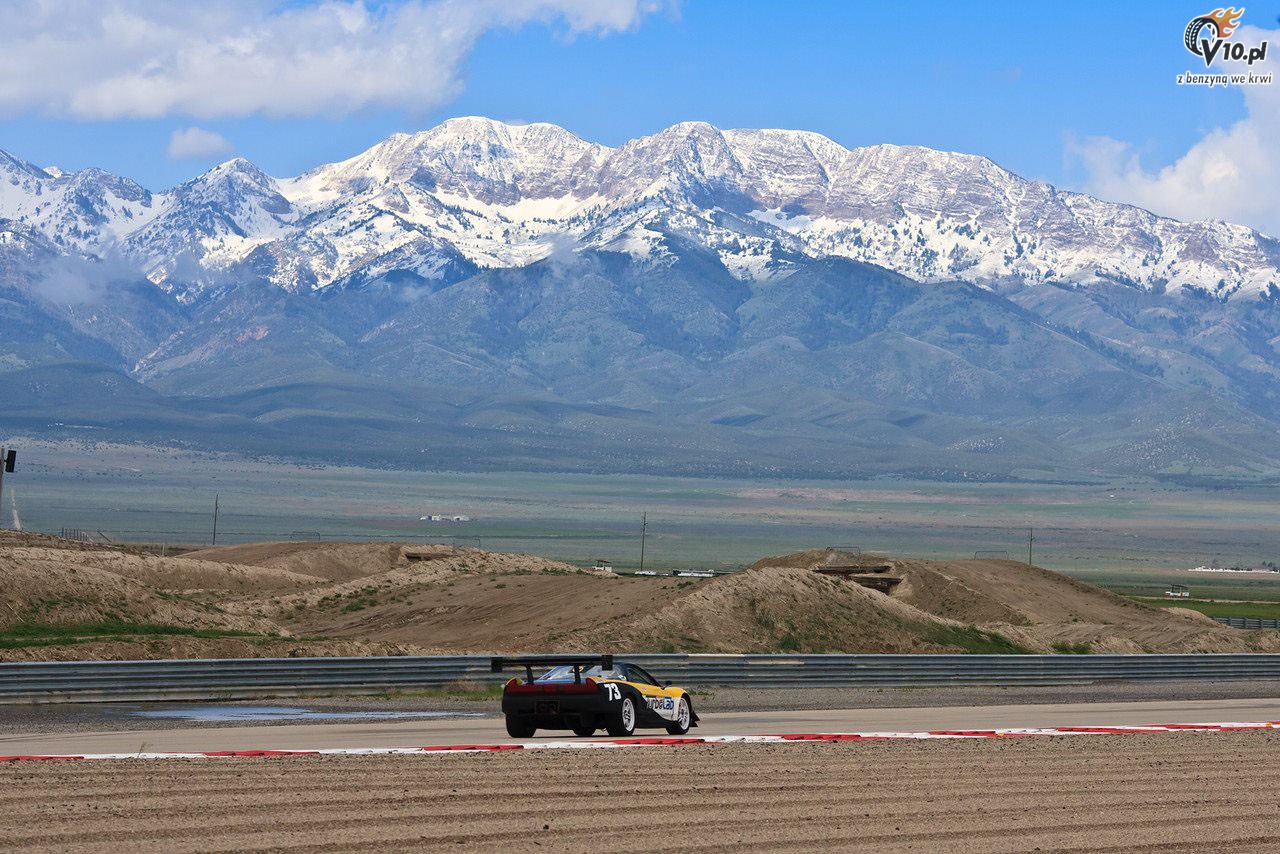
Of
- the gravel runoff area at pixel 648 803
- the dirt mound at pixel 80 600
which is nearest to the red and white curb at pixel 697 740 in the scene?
the gravel runoff area at pixel 648 803

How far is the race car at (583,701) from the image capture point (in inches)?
1033

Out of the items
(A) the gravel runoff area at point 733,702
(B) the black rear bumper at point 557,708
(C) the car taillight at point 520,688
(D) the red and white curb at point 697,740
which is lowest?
(A) the gravel runoff area at point 733,702

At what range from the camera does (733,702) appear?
36844 millimetres

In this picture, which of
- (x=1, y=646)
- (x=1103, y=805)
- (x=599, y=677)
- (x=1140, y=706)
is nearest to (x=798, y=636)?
(x=1140, y=706)

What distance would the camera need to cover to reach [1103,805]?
66.7 ft

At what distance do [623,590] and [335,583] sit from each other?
17.7m

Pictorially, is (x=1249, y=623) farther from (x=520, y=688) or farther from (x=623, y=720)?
(x=520, y=688)

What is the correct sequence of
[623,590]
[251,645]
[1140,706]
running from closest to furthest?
[1140,706], [251,645], [623,590]

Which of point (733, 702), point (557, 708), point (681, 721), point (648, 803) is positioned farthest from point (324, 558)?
point (648, 803)

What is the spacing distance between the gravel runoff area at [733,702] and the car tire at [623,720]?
579 cm

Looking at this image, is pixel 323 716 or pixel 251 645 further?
pixel 251 645

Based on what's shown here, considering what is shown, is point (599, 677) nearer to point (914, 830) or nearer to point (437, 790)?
point (437, 790)

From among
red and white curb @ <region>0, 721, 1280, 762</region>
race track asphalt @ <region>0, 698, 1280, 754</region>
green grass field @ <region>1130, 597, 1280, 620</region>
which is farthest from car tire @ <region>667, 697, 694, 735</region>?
green grass field @ <region>1130, 597, 1280, 620</region>

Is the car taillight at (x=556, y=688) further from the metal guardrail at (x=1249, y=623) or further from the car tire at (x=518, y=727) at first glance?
the metal guardrail at (x=1249, y=623)
